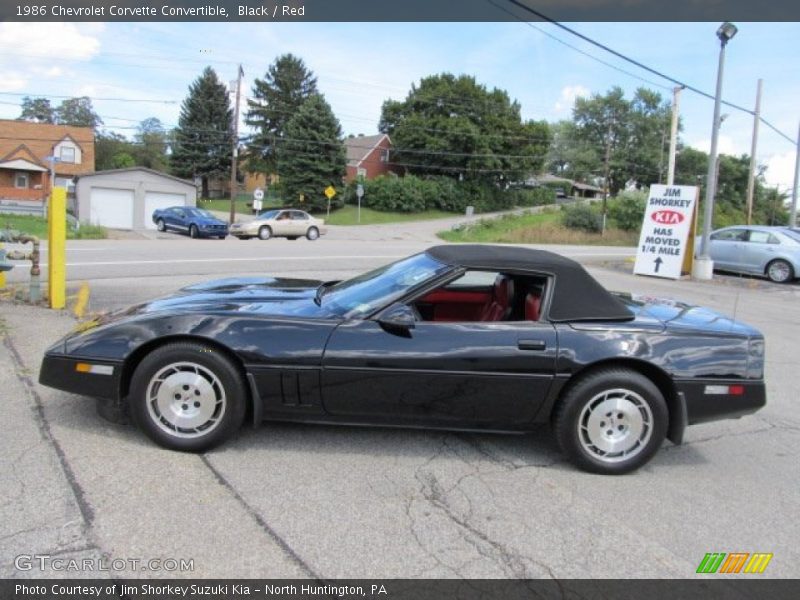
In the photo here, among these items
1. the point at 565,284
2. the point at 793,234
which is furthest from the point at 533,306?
the point at 793,234

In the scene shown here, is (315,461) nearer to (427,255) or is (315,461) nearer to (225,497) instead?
(225,497)

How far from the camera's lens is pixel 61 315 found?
23.0 feet

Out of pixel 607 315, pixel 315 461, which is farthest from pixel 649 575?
pixel 315 461

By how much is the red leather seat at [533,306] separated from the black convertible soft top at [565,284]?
0.28ft

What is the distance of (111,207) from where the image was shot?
39375mm

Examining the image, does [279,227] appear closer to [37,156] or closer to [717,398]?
[717,398]

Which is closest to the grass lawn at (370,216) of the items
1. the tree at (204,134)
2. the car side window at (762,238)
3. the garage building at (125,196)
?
the garage building at (125,196)

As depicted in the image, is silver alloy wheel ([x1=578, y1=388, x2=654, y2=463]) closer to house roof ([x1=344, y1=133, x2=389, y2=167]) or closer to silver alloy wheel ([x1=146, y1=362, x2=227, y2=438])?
silver alloy wheel ([x1=146, y1=362, x2=227, y2=438])

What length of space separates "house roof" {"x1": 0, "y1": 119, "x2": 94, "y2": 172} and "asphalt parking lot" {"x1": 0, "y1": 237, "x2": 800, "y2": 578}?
177 feet

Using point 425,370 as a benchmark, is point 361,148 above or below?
above

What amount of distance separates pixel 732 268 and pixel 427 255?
15.7 m

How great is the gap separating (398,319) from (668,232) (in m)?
14.2

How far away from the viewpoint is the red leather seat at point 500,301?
412 centimetres

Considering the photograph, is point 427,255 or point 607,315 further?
point 427,255
